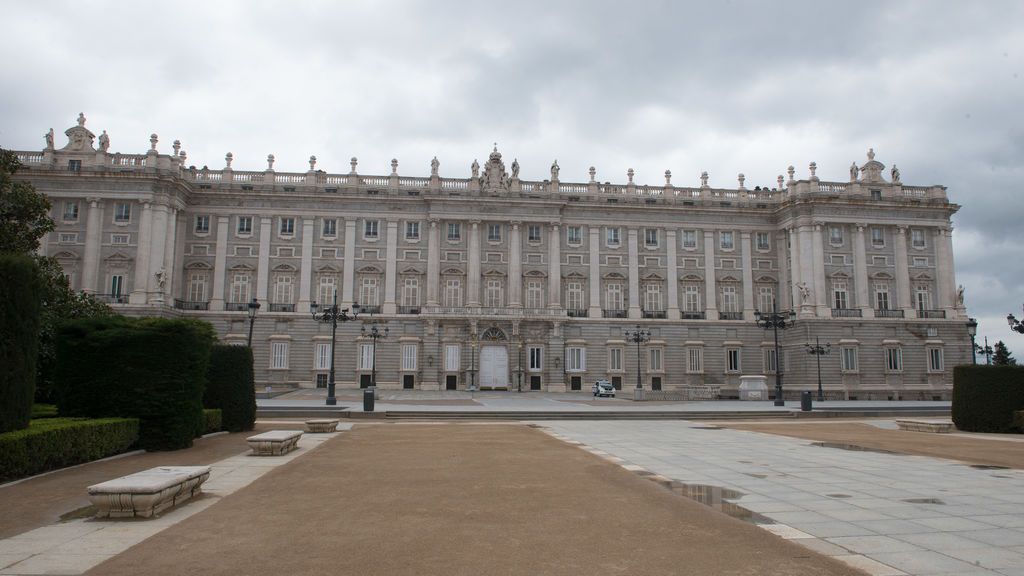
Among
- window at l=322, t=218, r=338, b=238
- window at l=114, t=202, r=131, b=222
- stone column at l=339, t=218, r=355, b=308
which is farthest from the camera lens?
window at l=322, t=218, r=338, b=238

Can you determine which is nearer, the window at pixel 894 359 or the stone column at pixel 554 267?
the window at pixel 894 359

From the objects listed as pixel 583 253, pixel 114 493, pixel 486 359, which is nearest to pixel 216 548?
pixel 114 493

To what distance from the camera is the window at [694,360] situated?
54.7 m

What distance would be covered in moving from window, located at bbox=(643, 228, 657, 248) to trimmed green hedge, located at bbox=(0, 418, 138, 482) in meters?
46.5

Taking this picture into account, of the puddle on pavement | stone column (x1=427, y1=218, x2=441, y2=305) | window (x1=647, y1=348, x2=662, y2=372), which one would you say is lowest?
the puddle on pavement

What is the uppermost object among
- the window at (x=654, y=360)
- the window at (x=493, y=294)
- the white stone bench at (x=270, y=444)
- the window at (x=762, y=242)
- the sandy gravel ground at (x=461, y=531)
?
the window at (x=762, y=242)

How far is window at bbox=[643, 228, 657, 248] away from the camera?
5691cm

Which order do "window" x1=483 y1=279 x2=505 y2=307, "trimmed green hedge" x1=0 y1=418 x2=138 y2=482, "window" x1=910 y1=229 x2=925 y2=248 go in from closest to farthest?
"trimmed green hedge" x1=0 y1=418 x2=138 y2=482, "window" x1=483 y1=279 x2=505 y2=307, "window" x1=910 y1=229 x2=925 y2=248

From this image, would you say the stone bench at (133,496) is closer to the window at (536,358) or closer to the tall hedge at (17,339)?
the tall hedge at (17,339)

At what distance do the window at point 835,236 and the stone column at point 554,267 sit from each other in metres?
21.5

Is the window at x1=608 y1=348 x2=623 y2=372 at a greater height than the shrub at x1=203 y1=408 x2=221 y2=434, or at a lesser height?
greater

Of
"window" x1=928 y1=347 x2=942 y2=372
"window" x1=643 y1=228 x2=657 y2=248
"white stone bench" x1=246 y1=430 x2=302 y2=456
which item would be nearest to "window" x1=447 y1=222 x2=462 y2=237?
"window" x1=643 y1=228 x2=657 y2=248

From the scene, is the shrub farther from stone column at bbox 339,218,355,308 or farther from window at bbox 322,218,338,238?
window at bbox 322,218,338,238

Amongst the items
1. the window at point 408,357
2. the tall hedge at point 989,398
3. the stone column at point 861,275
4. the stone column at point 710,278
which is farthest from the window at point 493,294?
the tall hedge at point 989,398
